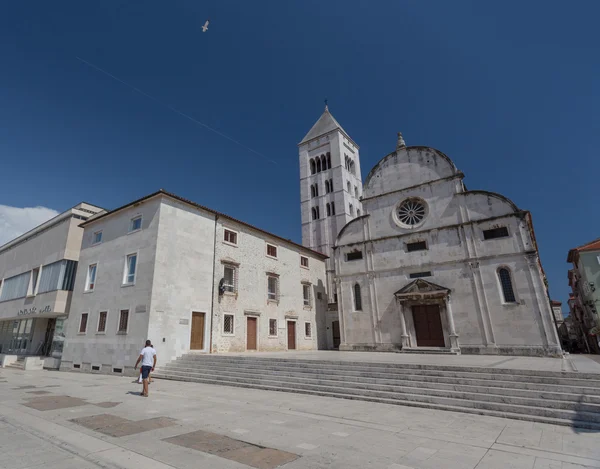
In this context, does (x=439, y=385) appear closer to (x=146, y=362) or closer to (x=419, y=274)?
(x=146, y=362)

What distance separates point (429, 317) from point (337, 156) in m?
33.9

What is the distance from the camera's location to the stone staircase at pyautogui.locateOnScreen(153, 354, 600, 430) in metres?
8.06

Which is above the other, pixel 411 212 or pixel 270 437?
pixel 411 212

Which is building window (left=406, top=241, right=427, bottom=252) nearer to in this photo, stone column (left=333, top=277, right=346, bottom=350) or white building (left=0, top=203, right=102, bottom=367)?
stone column (left=333, top=277, right=346, bottom=350)

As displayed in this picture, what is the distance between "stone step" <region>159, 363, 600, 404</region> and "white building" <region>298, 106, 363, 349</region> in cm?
3171

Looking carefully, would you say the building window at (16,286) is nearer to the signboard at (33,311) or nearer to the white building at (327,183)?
the signboard at (33,311)

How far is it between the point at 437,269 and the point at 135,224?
2066 centimetres

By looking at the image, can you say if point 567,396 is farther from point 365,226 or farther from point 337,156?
point 337,156

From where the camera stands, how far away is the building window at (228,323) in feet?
70.7

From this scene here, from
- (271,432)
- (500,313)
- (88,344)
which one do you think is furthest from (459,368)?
(88,344)

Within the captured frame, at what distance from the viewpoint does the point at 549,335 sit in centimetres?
1866

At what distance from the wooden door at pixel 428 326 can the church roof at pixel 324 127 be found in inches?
1480

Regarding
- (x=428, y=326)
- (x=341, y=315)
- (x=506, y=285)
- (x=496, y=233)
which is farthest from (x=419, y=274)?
(x=341, y=315)

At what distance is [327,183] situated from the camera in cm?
5122
